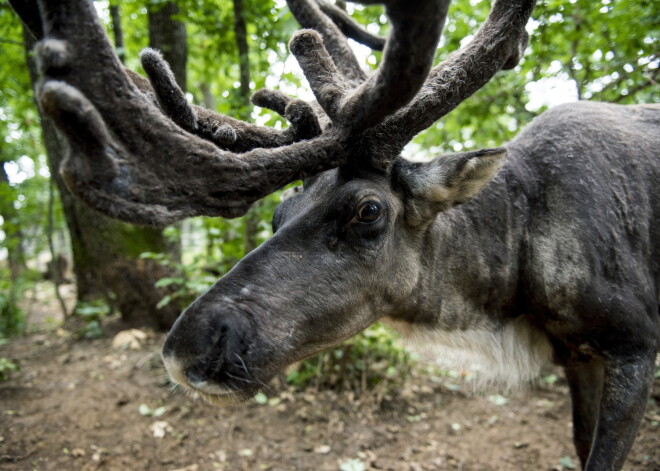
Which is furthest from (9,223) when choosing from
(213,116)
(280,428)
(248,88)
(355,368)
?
(213,116)

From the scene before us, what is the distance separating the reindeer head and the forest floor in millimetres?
2686

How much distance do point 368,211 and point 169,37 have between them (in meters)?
6.60

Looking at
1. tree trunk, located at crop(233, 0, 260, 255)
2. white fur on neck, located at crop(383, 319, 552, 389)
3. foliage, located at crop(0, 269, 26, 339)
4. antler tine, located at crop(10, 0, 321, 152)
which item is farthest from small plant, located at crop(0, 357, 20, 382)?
white fur on neck, located at crop(383, 319, 552, 389)

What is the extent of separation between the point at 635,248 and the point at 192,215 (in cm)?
294

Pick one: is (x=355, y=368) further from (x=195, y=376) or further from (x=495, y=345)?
(x=195, y=376)

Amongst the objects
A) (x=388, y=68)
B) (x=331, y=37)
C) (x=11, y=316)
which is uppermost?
(x=331, y=37)

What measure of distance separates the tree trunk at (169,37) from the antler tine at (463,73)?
5.85 metres

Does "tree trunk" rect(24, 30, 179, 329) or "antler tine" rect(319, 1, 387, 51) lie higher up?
"antler tine" rect(319, 1, 387, 51)

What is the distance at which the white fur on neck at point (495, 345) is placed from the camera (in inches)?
127

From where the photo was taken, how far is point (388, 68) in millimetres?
Answer: 1930

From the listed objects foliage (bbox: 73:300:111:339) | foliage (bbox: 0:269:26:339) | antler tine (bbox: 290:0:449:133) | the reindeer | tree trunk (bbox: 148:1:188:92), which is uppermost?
tree trunk (bbox: 148:1:188:92)

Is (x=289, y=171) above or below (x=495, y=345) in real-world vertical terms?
above

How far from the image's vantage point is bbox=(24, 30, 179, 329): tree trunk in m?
7.28

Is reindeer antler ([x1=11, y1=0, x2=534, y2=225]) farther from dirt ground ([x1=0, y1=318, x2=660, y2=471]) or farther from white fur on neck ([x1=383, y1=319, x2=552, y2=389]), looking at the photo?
dirt ground ([x1=0, y1=318, x2=660, y2=471])
